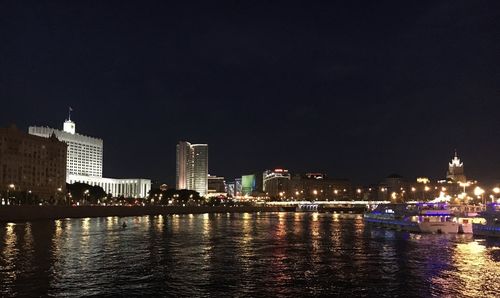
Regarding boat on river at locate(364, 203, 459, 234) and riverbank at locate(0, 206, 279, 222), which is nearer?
boat on river at locate(364, 203, 459, 234)

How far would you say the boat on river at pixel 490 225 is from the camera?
7588cm

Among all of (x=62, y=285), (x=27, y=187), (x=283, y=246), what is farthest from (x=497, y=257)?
(x=27, y=187)

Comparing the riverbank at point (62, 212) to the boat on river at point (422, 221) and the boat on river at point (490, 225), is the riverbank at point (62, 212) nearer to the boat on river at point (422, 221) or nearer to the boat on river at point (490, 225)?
the boat on river at point (422, 221)

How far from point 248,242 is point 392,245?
59.2 ft

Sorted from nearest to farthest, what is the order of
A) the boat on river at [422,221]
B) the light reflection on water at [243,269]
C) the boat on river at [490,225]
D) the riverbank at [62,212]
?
the light reflection on water at [243,269], the boat on river at [490,225], the boat on river at [422,221], the riverbank at [62,212]

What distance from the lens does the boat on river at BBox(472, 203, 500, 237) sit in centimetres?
7588

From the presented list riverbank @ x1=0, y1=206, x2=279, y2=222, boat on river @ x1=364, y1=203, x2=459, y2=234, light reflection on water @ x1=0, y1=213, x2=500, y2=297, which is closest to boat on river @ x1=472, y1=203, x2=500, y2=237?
boat on river @ x1=364, y1=203, x2=459, y2=234

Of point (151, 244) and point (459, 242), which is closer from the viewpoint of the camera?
point (151, 244)

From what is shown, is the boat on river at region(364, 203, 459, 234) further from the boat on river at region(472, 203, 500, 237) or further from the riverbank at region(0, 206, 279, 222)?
the riverbank at region(0, 206, 279, 222)

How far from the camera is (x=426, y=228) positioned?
3472 inches

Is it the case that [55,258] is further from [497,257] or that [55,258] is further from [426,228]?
[426,228]

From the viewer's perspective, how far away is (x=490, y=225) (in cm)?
7806

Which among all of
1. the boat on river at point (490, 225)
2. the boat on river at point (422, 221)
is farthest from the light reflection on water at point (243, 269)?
the boat on river at point (422, 221)

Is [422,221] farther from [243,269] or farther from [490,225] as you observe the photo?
[243,269]
